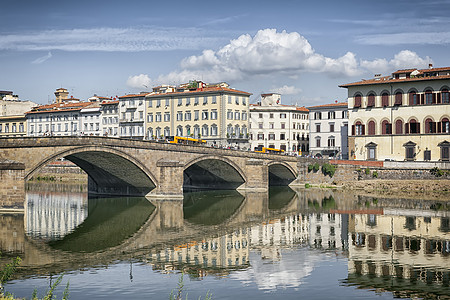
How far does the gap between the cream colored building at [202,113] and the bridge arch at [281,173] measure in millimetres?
17923

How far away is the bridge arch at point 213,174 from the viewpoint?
253ft

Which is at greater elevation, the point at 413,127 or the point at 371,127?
the point at 371,127

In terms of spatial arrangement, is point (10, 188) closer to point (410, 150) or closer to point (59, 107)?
point (410, 150)

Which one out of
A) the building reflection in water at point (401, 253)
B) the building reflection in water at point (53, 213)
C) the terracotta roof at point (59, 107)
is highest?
the terracotta roof at point (59, 107)

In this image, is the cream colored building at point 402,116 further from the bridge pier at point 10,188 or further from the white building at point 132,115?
the bridge pier at point 10,188

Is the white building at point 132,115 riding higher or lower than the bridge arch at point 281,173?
higher

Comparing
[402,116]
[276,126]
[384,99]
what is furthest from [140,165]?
[276,126]

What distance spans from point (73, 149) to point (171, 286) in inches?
1265

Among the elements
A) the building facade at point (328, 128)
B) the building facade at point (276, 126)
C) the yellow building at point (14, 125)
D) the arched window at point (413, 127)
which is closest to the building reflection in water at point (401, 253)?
the arched window at point (413, 127)

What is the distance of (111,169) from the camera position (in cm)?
6712

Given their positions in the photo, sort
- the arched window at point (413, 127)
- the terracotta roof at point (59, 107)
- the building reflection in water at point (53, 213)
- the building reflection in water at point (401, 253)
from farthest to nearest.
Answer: the terracotta roof at point (59, 107) < the arched window at point (413, 127) < the building reflection in water at point (53, 213) < the building reflection in water at point (401, 253)

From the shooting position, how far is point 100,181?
239ft

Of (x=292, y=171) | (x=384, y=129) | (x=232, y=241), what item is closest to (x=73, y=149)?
(x=232, y=241)

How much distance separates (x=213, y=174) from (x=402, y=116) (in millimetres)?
28932
